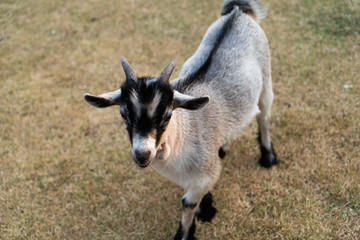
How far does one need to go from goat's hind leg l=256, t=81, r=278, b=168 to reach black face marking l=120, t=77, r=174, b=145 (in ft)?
6.24

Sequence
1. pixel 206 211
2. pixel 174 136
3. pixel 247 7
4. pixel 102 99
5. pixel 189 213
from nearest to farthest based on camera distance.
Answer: pixel 102 99, pixel 174 136, pixel 189 213, pixel 206 211, pixel 247 7

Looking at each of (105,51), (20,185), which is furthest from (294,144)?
(105,51)

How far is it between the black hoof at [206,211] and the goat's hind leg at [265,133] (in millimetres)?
975

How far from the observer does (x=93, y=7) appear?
777 centimetres

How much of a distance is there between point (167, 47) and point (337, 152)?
3.74m

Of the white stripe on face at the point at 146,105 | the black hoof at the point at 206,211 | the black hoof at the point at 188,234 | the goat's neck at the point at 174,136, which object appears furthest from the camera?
the black hoof at the point at 206,211

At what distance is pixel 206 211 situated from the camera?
3.76m

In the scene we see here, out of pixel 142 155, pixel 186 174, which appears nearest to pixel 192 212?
pixel 186 174

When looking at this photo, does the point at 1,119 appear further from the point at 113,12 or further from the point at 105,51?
the point at 113,12

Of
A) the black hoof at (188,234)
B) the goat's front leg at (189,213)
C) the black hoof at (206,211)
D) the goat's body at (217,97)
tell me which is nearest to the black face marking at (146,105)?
the goat's body at (217,97)

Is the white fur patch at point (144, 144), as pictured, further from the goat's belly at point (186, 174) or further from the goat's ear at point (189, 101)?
the goat's belly at point (186, 174)

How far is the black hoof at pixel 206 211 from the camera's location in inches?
147

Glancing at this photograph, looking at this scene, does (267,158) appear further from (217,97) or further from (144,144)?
(144,144)

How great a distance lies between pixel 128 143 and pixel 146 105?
2.49 m
